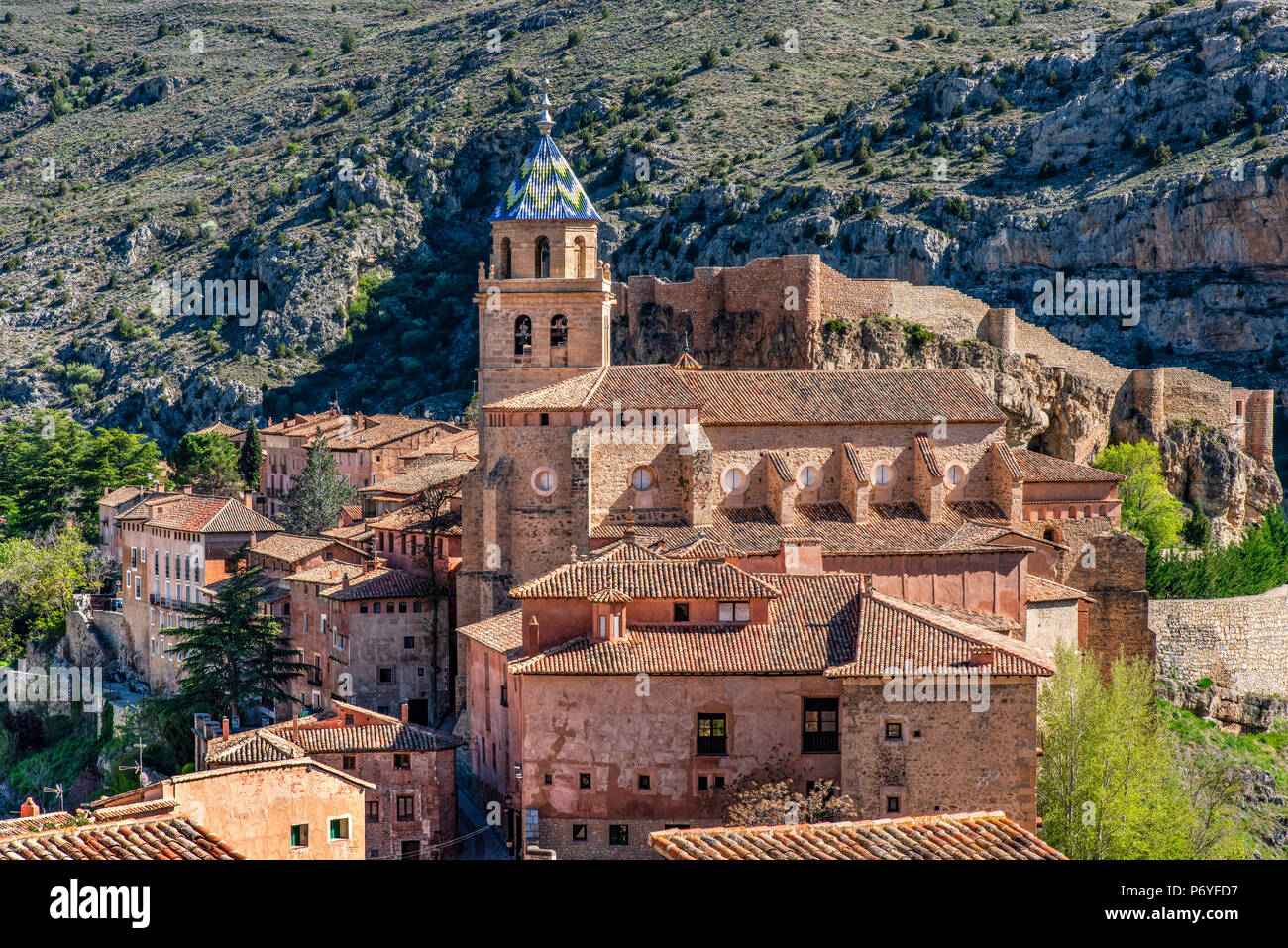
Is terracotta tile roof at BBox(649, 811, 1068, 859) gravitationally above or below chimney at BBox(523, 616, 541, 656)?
above

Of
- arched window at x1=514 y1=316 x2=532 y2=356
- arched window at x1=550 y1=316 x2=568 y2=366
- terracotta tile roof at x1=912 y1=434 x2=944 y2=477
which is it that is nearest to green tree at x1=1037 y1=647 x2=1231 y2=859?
terracotta tile roof at x1=912 y1=434 x2=944 y2=477

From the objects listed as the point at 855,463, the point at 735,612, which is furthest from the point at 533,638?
the point at 855,463

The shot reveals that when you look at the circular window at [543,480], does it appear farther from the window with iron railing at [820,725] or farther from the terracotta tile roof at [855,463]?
the window with iron railing at [820,725]

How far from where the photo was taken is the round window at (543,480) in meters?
43.2

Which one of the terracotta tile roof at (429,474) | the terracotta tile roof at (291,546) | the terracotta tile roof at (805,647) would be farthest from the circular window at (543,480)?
the terracotta tile roof at (291,546)

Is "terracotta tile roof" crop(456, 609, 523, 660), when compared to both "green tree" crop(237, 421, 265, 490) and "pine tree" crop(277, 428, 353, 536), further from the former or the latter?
"green tree" crop(237, 421, 265, 490)

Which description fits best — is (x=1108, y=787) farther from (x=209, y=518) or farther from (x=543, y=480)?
(x=209, y=518)

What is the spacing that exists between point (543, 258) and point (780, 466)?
876cm

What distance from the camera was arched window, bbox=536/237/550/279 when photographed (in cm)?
4691

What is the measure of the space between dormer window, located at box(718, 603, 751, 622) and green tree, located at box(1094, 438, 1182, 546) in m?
→ 22.1

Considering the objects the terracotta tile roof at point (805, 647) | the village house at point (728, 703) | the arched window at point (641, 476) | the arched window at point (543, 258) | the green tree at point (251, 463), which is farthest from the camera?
the green tree at point (251, 463)

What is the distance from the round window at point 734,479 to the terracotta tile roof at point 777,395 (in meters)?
1.20

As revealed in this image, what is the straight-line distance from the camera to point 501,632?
3775 centimetres
